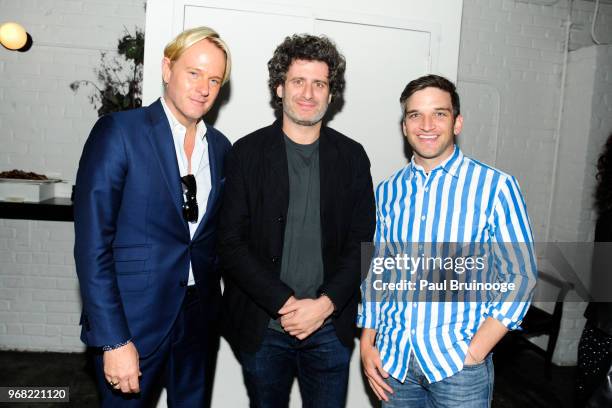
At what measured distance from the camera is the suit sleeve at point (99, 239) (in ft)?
5.06

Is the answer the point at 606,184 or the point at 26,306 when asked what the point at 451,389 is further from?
the point at 26,306

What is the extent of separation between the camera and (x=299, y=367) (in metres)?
2.00

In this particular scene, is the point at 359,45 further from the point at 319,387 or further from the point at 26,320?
the point at 26,320

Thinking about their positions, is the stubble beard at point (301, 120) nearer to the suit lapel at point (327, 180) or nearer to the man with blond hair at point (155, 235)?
the suit lapel at point (327, 180)

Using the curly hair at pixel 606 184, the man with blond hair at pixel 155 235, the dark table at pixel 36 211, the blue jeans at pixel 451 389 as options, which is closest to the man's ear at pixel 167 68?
the man with blond hair at pixel 155 235

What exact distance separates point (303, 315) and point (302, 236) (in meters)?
0.33

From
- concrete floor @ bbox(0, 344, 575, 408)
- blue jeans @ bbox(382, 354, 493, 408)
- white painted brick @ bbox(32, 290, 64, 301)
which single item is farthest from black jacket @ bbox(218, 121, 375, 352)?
white painted brick @ bbox(32, 290, 64, 301)

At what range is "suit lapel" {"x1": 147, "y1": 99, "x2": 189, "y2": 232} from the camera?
170 cm

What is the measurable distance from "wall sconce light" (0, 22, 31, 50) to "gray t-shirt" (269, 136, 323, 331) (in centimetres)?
305

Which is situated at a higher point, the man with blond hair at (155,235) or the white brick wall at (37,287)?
the man with blond hair at (155,235)

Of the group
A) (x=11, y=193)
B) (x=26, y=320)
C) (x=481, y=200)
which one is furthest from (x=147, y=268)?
(x=26, y=320)

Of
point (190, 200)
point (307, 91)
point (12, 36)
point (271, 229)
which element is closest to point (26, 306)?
point (12, 36)

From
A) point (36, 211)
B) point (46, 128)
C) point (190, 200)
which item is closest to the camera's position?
point (190, 200)

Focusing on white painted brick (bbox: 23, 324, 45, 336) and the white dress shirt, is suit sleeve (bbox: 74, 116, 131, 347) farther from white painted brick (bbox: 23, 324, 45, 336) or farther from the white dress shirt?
white painted brick (bbox: 23, 324, 45, 336)
